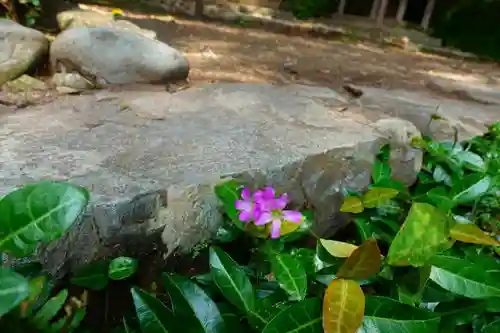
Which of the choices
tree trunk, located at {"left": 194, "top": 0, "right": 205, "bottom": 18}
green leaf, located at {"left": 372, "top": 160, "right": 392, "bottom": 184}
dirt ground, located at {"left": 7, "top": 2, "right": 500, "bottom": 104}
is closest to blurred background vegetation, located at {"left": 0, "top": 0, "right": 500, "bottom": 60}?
dirt ground, located at {"left": 7, "top": 2, "right": 500, "bottom": 104}

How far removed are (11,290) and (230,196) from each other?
0.47m

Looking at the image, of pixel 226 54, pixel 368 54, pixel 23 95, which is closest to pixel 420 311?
pixel 23 95

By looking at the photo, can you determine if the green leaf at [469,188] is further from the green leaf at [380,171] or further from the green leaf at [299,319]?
the green leaf at [299,319]

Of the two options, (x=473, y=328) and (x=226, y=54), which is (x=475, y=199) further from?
(x=226, y=54)

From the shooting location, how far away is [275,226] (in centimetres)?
89

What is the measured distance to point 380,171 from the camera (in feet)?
4.46

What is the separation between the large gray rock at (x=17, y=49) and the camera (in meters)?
1.74

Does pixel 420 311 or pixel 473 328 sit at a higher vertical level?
pixel 420 311

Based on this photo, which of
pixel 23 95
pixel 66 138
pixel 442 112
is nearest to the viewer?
pixel 66 138

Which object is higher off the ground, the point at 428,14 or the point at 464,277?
the point at 464,277

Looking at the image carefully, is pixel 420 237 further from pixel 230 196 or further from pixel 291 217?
pixel 230 196

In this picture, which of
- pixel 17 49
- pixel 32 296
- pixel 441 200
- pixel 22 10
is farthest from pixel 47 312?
pixel 22 10

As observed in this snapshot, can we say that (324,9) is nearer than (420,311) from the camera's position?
No

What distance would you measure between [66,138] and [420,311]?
32.6 inches
